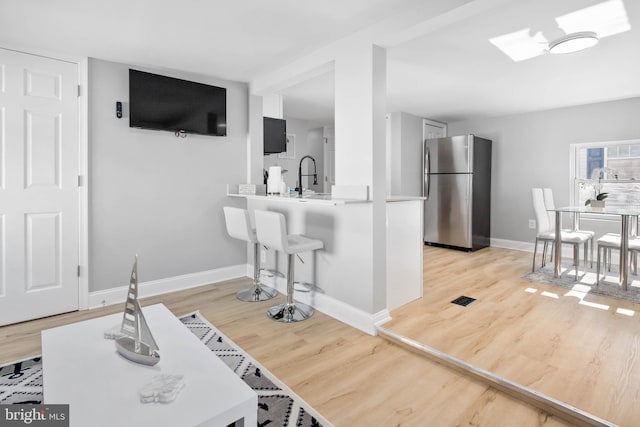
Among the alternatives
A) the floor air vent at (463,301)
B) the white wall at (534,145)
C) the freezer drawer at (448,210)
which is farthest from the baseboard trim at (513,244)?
the floor air vent at (463,301)

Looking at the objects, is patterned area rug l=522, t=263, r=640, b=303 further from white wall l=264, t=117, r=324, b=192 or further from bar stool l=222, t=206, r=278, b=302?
white wall l=264, t=117, r=324, b=192

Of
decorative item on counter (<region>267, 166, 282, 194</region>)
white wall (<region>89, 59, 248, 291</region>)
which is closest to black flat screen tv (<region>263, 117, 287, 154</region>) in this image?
white wall (<region>89, 59, 248, 291</region>)

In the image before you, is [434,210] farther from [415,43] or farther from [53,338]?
[53,338]

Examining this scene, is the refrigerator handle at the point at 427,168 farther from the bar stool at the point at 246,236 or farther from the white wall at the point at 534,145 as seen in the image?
the bar stool at the point at 246,236

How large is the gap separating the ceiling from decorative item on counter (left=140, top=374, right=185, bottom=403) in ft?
6.86

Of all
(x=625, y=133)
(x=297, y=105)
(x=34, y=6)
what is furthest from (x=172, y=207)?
(x=625, y=133)

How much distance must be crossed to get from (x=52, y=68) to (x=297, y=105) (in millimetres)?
2854

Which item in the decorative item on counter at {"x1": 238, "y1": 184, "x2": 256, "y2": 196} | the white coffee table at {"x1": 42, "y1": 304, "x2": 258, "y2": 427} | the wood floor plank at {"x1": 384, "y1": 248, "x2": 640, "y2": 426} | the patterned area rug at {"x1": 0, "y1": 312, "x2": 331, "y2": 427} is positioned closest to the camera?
the white coffee table at {"x1": 42, "y1": 304, "x2": 258, "y2": 427}

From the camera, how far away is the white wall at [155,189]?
3068mm

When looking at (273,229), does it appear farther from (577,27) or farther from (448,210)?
(448,210)

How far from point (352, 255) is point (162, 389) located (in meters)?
1.77

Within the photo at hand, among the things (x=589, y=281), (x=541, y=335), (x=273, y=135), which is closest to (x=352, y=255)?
(x=541, y=335)

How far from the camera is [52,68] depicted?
2824mm

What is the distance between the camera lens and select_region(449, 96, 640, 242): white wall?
4707mm
